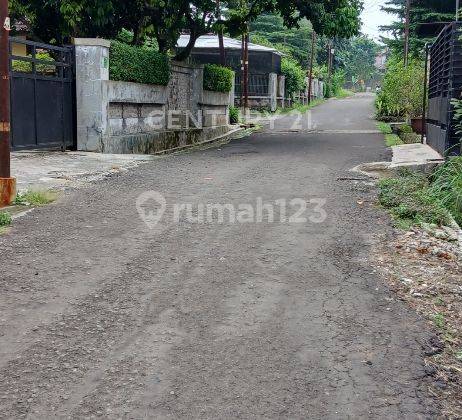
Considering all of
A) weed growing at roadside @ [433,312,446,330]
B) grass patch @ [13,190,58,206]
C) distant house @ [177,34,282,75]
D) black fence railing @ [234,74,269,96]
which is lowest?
weed growing at roadside @ [433,312,446,330]

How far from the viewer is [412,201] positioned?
311 inches

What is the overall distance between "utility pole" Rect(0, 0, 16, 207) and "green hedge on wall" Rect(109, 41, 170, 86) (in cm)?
685

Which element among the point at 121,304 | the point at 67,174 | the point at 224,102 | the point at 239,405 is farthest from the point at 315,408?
the point at 224,102

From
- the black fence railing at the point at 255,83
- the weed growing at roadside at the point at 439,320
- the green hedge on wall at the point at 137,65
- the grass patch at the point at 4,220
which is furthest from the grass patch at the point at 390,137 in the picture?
the black fence railing at the point at 255,83

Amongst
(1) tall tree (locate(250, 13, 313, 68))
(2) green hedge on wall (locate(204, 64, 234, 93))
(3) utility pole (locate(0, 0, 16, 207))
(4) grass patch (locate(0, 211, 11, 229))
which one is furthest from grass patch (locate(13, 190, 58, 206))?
(1) tall tree (locate(250, 13, 313, 68))

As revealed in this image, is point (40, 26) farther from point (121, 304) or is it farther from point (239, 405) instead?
point (239, 405)

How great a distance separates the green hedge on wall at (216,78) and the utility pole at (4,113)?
13880mm

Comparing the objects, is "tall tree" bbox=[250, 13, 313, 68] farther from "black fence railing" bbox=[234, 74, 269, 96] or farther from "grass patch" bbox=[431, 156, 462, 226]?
"grass patch" bbox=[431, 156, 462, 226]

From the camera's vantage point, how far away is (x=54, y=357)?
11.5 ft

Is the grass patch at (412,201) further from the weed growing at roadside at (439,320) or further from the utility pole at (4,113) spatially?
the utility pole at (4,113)

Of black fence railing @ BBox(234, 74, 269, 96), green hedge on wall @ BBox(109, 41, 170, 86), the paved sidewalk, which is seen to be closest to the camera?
the paved sidewalk

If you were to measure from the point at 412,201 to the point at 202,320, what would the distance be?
4.66 meters

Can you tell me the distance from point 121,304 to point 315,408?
71.8 inches

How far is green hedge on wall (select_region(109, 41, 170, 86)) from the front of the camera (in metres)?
14.3
